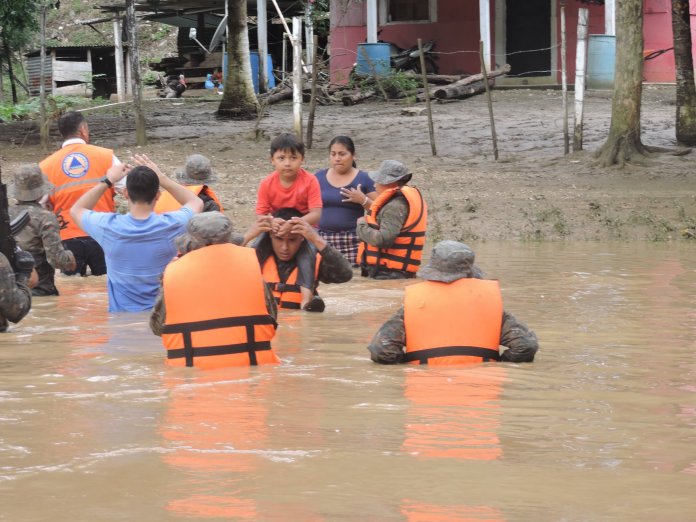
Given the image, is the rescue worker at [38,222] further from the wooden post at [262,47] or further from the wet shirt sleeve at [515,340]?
the wooden post at [262,47]

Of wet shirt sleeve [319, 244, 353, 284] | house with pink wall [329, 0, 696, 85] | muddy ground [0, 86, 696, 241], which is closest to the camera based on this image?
wet shirt sleeve [319, 244, 353, 284]

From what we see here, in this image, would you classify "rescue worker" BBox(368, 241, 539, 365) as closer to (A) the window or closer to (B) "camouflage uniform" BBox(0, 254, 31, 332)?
(B) "camouflage uniform" BBox(0, 254, 31, 332)

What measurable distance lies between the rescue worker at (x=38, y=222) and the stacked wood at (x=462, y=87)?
1611 centimetres

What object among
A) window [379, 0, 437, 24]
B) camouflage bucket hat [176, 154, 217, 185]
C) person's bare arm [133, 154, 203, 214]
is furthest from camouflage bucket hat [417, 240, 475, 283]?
window [379, 0, 437, 24]

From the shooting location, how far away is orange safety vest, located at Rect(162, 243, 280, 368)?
273 inches

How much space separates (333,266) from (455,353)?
2.20m

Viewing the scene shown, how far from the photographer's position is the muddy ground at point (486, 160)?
15.9 meters

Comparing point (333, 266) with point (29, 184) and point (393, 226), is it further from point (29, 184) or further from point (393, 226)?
point (29, 184)

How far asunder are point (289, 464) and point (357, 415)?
3.25ft

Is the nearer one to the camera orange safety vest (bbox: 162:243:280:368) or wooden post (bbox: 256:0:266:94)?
orange safety vest (bbox: 162:243:280:368)

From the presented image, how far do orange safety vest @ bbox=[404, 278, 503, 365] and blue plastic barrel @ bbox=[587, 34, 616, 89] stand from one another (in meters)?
19.2

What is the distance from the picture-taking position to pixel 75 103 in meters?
29.3

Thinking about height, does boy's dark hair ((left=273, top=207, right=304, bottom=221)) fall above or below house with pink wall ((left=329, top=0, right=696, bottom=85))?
below

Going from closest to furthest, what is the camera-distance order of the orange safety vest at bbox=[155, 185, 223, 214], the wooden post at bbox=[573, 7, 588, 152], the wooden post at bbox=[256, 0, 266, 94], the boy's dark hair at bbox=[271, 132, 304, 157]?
the boy's dark hair at bbox=[271, 132, 304, 157]
the orange safety vest at bbox=[155, 185, 223, 214]
the wooden post at bbox=[573, 7, 588, 152]
the wooden post at bbox=[256, 0, 266, 94]
